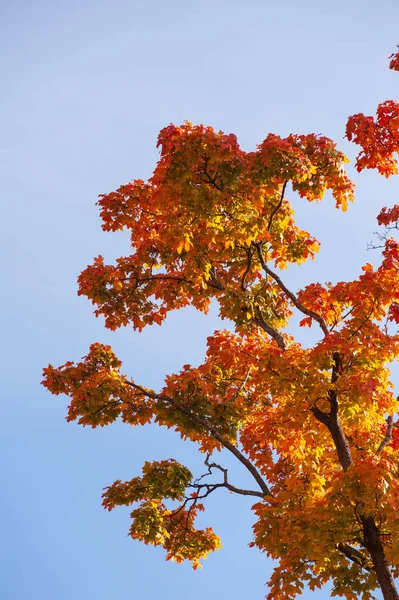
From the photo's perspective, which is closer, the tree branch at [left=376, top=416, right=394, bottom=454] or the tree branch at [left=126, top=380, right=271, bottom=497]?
the tree branch at [left=376, top=416, right=394, bottom=454]

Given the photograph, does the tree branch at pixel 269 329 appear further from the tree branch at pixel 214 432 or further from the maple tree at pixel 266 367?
the tree branch at pixel 214 432

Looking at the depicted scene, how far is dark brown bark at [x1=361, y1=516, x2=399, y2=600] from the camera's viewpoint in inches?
431

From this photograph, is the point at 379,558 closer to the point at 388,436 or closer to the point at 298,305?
the point at 388,436

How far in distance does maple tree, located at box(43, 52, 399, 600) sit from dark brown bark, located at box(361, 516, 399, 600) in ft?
0.10

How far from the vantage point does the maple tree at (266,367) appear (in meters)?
10.5

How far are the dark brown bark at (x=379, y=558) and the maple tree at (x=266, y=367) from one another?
31mm

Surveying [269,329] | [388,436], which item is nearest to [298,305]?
[269,329]

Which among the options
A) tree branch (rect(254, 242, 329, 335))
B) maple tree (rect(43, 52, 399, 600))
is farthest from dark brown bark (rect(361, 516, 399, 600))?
tree branch (rect(254, 242, 329, 335))

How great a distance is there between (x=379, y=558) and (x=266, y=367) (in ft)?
13.4

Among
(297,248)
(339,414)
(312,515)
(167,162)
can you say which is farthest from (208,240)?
(312,515)

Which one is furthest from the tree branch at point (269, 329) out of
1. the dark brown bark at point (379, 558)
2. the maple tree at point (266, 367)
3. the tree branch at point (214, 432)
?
the dark brown bark at point (379, 558)

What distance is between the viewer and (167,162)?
36.6 ft

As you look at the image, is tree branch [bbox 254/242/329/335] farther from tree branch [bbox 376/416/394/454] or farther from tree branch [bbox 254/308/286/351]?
tree branch [bbox 376/416/394/454]

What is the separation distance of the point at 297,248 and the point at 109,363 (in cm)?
554
